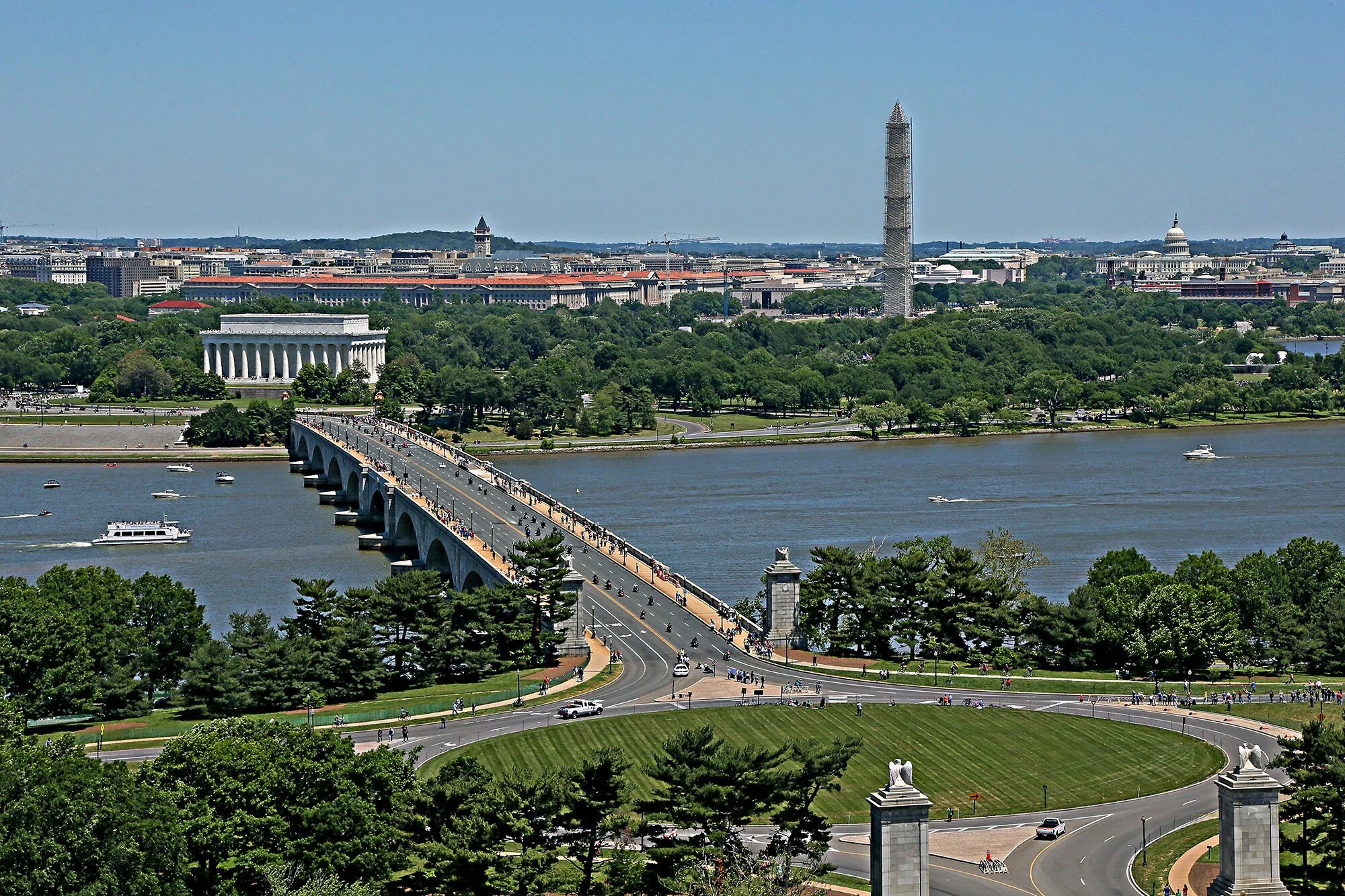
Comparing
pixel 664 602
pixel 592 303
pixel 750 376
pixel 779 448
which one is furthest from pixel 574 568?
pixel 592 303

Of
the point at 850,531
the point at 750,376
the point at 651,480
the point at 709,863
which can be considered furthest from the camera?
the point at 750,376

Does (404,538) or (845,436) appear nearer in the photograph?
(404,538)

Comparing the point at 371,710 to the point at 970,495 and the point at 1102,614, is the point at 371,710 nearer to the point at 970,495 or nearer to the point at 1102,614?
the point at 1102,614

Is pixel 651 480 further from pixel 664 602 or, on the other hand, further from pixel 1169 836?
pixel 1169 836

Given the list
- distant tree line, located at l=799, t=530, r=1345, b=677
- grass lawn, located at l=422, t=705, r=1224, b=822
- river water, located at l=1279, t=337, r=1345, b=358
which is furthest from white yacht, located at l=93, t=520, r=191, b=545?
river water, located at l=1279, t=337, r=1345, b=358

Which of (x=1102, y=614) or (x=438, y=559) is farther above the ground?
(x=1102, y=614)

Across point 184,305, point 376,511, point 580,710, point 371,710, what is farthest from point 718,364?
point 580,710
